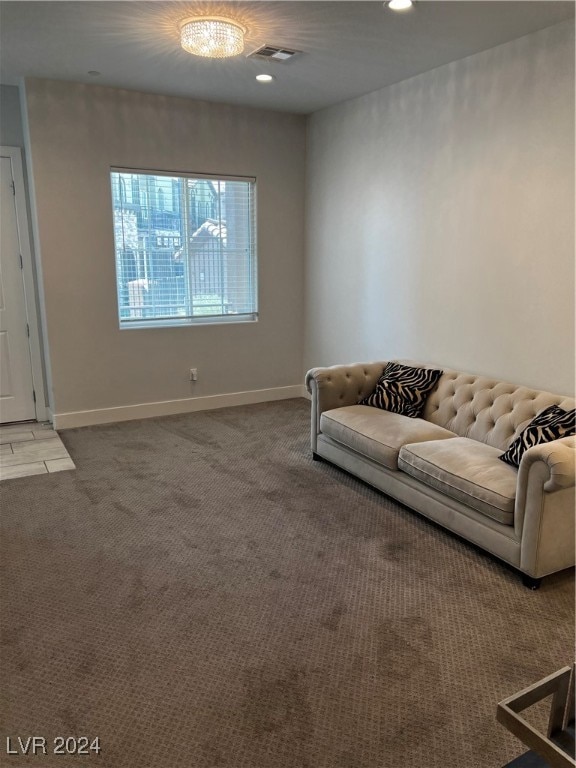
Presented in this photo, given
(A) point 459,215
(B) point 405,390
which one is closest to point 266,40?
(A) point 459,215

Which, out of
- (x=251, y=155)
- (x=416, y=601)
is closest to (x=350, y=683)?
(x=416, y=601)

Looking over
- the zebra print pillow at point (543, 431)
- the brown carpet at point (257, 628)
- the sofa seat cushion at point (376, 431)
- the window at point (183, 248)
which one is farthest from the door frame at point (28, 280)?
the zebra print pillow at point (543, 431)

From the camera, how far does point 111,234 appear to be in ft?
15.9

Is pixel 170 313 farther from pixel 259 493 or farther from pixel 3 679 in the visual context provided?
pixel 3 679

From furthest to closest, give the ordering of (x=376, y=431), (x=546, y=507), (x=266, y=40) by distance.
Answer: (x=376, y=431) < (x=266, y=40) < (x=546, y=507)

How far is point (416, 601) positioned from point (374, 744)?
0.81 m

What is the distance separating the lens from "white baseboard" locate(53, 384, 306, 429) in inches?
196

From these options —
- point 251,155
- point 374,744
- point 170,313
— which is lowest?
point 374,744

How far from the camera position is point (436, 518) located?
3123 mm

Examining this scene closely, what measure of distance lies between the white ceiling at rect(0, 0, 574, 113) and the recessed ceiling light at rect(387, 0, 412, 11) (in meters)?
0.05

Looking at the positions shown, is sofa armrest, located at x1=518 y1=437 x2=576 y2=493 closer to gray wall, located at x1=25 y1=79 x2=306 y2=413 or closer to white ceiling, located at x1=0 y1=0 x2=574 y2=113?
white ceiling, located at x1=0 y1=0 x2=574 y2=113

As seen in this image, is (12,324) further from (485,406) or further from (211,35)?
(485,406)

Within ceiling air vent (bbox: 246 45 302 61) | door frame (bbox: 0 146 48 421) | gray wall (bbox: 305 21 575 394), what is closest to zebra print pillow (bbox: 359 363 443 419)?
gray wall (bbox: 305 21 575 394)

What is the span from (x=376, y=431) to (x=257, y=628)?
5.16 ft
